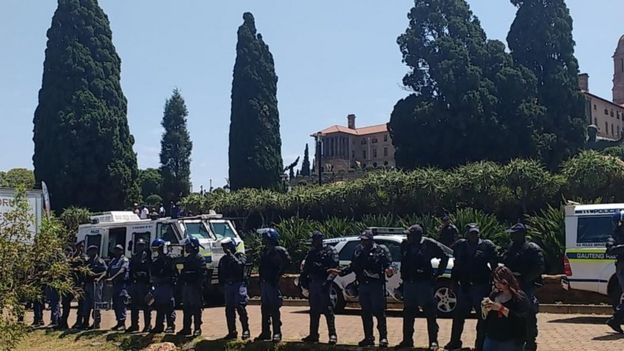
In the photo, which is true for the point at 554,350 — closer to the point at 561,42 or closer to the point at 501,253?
the point at 501,253

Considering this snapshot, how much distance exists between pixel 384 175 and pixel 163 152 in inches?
2059

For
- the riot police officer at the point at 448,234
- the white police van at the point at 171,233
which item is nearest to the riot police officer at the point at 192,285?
the white police van at the point at 171,233

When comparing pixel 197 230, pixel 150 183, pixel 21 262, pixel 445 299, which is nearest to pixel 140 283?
pixel 21 262

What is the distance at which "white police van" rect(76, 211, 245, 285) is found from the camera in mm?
17688

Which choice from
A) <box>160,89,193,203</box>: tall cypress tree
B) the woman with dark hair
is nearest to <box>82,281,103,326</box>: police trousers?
the woman with dark hair

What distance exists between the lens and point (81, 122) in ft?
134

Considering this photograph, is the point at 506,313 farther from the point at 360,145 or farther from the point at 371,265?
the point at 360,145

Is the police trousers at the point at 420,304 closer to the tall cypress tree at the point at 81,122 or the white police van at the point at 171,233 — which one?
the white police van at the point at 171,233

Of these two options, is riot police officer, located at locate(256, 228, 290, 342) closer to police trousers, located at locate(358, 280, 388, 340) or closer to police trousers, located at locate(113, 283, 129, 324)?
police trousers, located at locate(358, 280, 388, 340)

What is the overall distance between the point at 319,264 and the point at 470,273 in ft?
8.17

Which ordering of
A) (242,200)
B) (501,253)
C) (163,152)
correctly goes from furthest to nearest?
1. (163,152)
2. (242,200)
3. (501,253)

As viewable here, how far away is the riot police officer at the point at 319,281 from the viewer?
1093 cm

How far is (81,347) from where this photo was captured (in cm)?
1345

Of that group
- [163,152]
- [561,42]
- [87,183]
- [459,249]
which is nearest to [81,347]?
[459,249]
